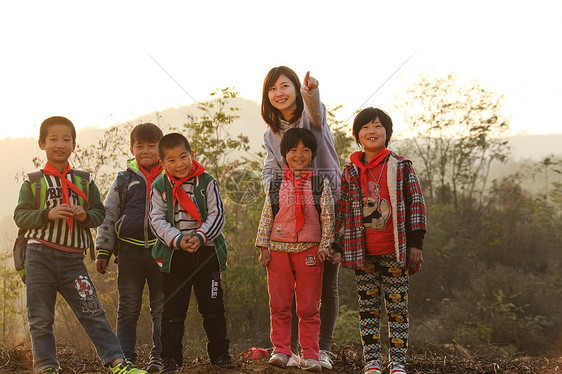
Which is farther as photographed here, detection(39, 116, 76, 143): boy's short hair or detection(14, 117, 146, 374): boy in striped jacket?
detection(39, 116, 76, 143): boy's short hair

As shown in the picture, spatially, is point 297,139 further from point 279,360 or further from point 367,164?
point 279,360

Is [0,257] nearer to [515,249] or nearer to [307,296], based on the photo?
[307,296]

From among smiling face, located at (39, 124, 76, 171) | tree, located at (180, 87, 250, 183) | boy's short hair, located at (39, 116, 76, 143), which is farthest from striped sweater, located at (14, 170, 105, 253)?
tree, located at (180, 87, 250, 183)

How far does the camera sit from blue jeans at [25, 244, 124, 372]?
10.8 feet

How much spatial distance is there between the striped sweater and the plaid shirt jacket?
5.67 ft

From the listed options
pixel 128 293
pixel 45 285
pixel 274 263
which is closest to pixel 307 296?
pixel 274 263

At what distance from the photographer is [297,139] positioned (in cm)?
362

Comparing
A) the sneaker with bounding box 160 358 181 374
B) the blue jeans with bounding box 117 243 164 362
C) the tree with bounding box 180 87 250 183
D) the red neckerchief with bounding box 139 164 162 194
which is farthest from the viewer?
the tree with bounding box 180 87 250 183

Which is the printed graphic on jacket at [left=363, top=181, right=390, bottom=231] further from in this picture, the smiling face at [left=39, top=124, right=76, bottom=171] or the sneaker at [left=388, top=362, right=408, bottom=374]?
the smiling face at [left=39, top=124, right=76, bottom=171]

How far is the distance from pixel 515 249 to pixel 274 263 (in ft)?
38.8

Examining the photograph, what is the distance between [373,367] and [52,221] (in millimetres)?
2329

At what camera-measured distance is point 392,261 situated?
3352 mm

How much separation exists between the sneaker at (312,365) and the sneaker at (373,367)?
0.31 metres

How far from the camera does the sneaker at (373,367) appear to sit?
10.8 ft
